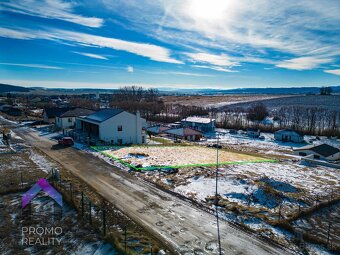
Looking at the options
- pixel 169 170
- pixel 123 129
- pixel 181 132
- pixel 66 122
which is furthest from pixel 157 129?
pixel 169 170

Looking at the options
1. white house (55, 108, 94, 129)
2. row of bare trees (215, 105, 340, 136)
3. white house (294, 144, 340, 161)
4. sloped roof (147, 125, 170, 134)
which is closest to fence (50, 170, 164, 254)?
Answer: white house (55, 108, 94, 129)

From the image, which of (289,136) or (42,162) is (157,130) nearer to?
(289,136)

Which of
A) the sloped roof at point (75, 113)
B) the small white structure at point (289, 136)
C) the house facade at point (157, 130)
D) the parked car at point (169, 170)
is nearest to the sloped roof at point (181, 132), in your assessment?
the house facade at point (157, 130)

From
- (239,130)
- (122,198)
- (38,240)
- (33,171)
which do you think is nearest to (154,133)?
(239,130)

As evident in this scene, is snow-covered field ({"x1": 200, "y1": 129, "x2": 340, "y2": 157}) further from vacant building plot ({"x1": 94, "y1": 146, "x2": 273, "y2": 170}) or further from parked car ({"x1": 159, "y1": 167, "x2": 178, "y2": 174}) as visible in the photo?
parked car ({"x1": 159, "y1": 167, "x2": 178, "y2": 174})

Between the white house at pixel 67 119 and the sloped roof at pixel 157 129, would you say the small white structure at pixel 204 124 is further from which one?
the white house at pixel 67 119

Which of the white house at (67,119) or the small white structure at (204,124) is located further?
the small white structure at (204,124)
